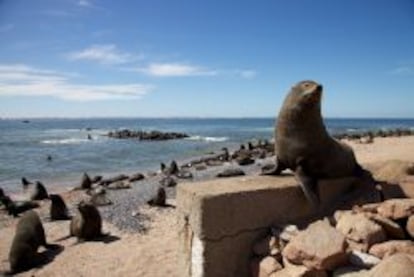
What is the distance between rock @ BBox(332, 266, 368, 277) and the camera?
3.93 meters

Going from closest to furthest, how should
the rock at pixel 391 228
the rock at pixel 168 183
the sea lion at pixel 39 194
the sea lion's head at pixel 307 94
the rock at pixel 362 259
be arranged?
the rock at pixel 362 259
the rock at pixel 391 228
the sea lion's head at pixel 307 94
the sea lion at pixel 39 194
the rock at pixel 168 183

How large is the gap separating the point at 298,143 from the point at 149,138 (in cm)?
4613

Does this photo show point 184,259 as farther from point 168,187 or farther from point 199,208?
point 168,187

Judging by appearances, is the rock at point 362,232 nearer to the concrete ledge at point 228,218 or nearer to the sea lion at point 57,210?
the concrete ledge at point 228,218

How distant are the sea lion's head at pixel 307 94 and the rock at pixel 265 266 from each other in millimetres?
1907

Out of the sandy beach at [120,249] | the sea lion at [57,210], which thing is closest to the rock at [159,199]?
the sandy beach at [120,249]

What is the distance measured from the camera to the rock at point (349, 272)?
12.9ft

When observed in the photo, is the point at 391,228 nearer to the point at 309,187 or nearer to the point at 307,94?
the point at 309,187

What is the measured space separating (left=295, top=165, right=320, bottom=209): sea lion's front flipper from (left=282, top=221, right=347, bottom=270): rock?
592 millimetres

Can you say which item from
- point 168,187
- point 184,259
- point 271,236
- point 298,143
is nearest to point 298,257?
point 271,236

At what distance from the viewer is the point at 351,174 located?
5.72m

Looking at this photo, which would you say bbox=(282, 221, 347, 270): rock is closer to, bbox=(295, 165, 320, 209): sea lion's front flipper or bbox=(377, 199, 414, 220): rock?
bbox=(295, 165, 320, 209): sea lion's front flipper

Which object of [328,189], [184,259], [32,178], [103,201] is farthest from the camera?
[32,178]

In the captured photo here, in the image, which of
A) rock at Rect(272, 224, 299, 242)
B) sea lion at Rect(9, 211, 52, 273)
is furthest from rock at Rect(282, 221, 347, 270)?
sea lion at Rect(9, 211, 52, 273)
